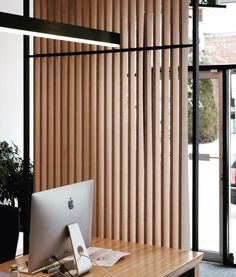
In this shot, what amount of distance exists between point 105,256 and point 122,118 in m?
1.02

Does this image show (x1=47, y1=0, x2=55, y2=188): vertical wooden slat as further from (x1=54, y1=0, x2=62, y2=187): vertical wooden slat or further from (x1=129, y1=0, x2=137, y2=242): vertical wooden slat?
(x1=129, y1=0, x2=137, y2=242): vertical wooden slat

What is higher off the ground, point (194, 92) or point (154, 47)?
point (154, 47)

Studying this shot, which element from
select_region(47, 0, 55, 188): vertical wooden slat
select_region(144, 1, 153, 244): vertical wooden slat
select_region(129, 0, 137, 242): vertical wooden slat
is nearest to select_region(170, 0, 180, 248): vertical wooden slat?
select_region(144, 1, 153, 244): vertical wooden slat

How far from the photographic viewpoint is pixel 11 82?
19.1 ft

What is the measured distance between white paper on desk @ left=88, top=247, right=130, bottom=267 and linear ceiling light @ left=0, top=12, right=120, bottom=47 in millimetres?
1348

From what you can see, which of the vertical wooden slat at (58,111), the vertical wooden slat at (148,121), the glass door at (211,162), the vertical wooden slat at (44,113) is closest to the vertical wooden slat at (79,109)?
the vertical wooden slat at (58,111)

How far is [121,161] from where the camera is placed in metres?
3.75

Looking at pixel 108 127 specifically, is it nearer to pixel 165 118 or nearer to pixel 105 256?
pixel 165 118

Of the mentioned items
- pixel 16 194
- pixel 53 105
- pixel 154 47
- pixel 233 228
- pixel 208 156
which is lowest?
pixel 233 228

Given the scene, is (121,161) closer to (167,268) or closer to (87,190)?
(87,190)

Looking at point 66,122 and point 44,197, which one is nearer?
point 44,197

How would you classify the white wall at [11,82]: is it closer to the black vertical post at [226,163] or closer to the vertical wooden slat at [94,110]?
the vertical wooden slat at [94,110]

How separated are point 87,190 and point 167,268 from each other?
659mm

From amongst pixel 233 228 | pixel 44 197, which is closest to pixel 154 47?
pixel 44 197
